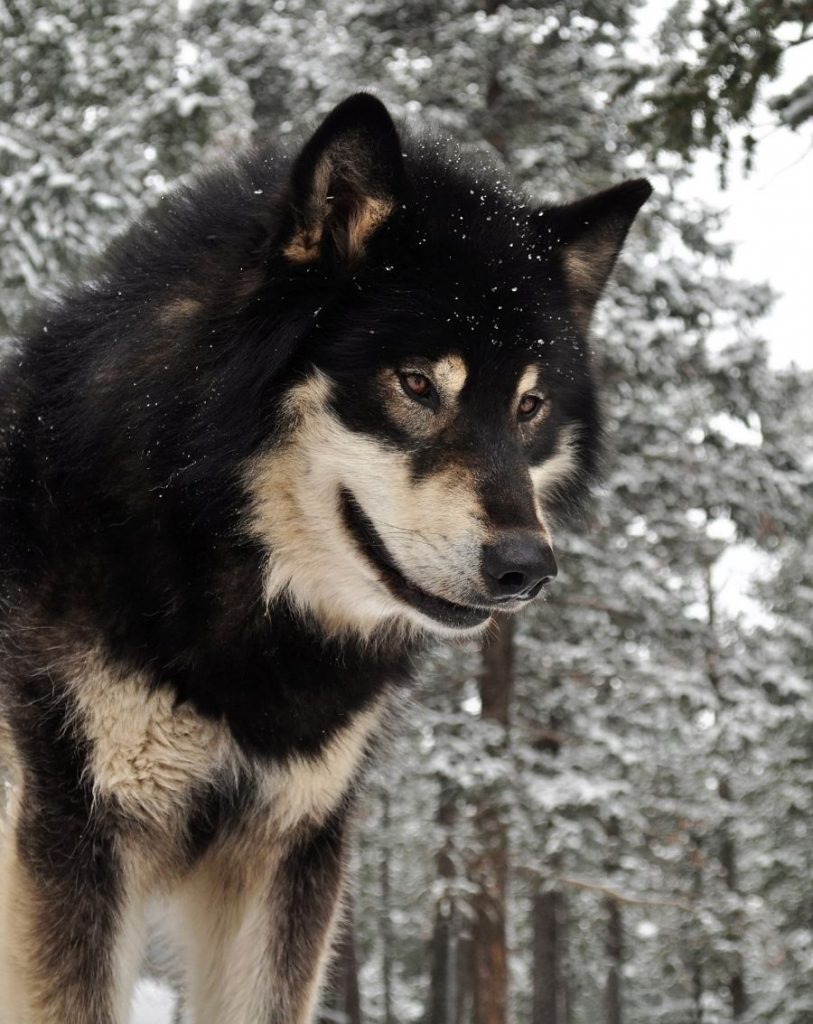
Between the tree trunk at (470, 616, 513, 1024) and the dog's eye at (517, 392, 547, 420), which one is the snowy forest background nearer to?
the tree trunk at (470, 616, 513, 1024)

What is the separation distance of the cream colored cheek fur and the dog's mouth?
0.03 m

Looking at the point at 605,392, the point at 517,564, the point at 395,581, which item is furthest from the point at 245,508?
the point at 605,392

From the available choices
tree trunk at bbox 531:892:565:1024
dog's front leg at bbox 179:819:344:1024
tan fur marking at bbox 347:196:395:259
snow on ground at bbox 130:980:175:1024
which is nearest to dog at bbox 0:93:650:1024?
tan fur marking at bbox 347:196:395:259

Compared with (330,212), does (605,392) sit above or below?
below

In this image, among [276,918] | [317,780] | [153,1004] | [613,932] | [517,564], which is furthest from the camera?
[613,932]

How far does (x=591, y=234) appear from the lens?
405 cm

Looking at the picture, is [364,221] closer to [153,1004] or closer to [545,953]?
[153,1004]

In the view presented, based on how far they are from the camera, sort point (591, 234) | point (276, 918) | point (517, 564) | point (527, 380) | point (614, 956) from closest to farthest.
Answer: point (517, 564), point (527, 380), point (276, 918), point (591, 234), point (614, 956)

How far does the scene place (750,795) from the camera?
21.0m

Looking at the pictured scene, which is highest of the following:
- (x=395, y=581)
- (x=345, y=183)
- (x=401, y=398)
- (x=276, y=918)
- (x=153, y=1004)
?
(x=345, y=183)

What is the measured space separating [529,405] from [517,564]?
79 centimetres

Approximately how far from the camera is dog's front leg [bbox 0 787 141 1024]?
131 inches

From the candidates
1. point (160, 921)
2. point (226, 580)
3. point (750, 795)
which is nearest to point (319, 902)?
point (160, 921)

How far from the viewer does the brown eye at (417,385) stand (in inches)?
132
